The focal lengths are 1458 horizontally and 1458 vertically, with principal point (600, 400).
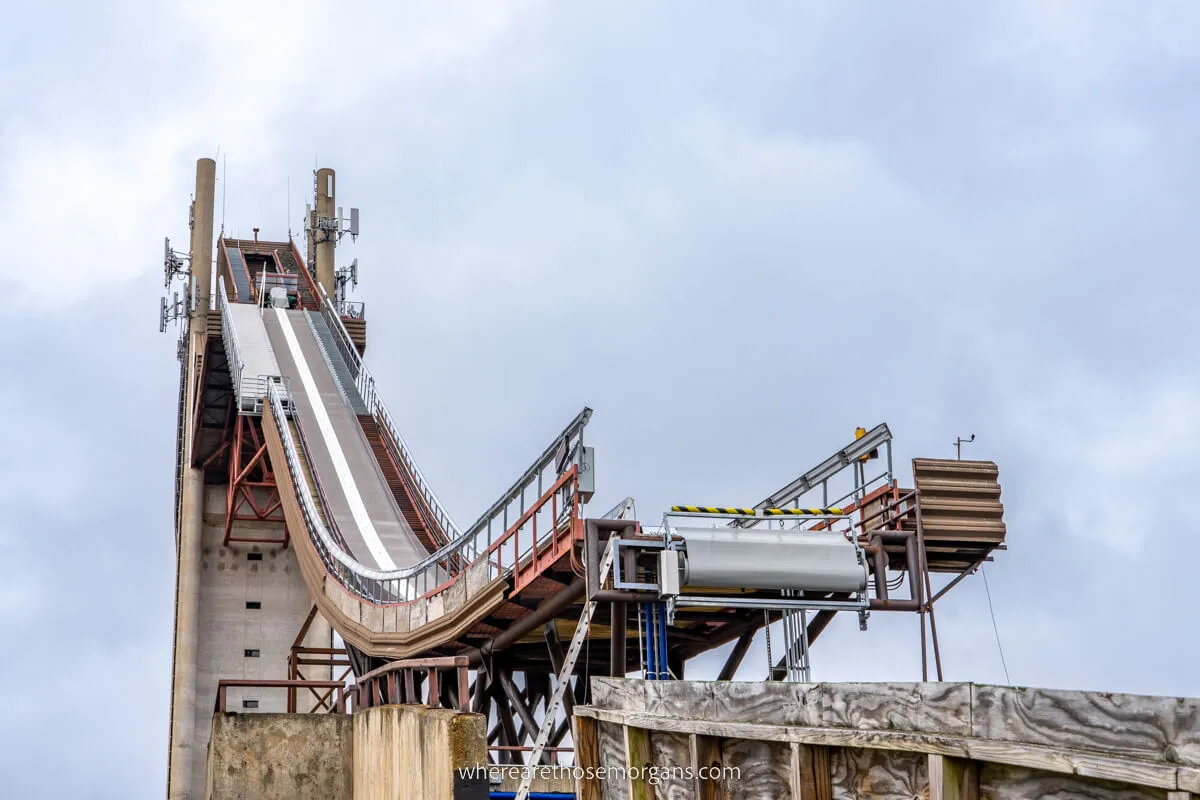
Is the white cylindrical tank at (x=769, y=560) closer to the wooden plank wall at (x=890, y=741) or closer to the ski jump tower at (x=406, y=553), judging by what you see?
the ski jump tower at (x=406, y=553)

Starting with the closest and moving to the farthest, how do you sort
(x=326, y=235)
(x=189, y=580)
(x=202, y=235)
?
(x=189, y=580), (x=202, y=235), (x=326, y=235)

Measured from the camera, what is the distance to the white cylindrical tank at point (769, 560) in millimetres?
16672

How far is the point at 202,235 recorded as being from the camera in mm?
48875

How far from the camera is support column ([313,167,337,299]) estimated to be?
5097 cm

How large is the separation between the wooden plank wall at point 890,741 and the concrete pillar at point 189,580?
1413 inches

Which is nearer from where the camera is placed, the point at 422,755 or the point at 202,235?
the point at 422,755

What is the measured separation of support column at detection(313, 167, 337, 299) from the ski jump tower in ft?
0.26

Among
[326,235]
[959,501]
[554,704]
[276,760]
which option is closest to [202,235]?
[326,235]

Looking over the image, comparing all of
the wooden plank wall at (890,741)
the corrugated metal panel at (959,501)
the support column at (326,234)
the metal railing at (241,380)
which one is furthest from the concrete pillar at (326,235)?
the wooden plank wall at (890,741)

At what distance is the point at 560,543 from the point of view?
18.8 meters

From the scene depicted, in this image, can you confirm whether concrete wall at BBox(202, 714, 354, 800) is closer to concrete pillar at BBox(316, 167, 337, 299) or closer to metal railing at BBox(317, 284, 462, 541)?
metal railing at BBox(317, 284, 462, 541)

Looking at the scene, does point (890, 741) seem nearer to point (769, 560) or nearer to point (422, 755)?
point (422, 755)

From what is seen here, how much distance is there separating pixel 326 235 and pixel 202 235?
15.5 ft

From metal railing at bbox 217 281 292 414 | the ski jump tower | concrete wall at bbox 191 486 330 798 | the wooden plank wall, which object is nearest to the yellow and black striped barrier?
the ski jump tower
